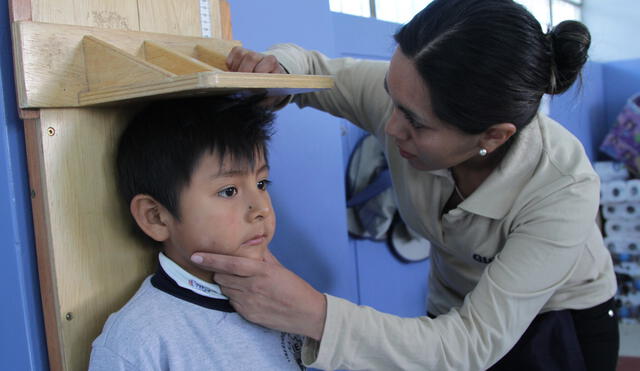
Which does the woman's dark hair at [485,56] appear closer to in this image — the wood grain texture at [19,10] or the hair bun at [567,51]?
the hair bun at [567,51]

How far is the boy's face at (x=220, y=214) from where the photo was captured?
0.88 meters

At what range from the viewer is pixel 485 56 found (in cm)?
92

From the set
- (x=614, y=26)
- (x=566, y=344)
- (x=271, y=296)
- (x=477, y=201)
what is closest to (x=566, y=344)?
(x=566, y=344)

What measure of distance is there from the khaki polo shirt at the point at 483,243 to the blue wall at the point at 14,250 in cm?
42

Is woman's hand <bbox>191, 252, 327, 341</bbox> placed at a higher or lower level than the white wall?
lower

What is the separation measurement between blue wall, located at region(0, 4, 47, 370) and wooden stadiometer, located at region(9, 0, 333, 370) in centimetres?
1

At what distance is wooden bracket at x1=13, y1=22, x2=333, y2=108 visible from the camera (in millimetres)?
750

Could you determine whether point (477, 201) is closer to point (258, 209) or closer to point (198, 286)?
point (258, 209)

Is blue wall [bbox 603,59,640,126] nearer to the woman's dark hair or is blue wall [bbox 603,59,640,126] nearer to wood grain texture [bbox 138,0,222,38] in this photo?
the woman's dark hair

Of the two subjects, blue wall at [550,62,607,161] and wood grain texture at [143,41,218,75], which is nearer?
wood grain texture at [143,41,218,75]

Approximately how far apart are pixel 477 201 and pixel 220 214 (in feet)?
1.76

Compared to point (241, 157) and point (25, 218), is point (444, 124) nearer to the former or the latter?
point (241, 157)

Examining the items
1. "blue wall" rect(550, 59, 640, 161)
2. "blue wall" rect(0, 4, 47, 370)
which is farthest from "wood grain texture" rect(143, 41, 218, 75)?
"blue wall" rect(550, 59, 640, 161)

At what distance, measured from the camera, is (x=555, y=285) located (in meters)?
1.08
